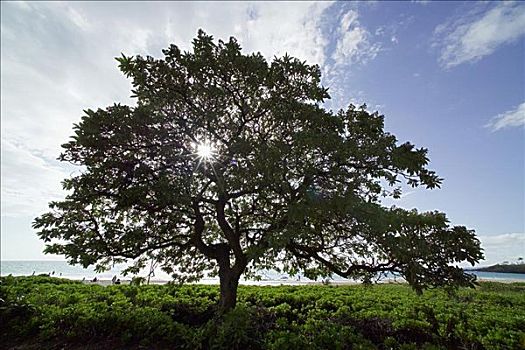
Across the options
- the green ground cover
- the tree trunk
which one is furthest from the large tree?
the green ground cover

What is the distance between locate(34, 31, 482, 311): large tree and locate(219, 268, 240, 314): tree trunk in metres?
0.03

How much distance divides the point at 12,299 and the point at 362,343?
10435 millimetres

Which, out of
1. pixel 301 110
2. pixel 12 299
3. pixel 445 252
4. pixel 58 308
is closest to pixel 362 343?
pixel 445 252

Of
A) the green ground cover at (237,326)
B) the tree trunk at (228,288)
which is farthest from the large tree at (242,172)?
the green ground cover at (237,326)

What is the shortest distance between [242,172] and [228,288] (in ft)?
11.9

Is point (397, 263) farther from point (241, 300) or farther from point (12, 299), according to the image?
point (12, 299)

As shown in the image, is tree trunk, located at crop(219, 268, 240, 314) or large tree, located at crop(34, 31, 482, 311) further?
tree trunk, located at crop(219, 268, 240, 314)

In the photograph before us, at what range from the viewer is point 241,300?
1170cm

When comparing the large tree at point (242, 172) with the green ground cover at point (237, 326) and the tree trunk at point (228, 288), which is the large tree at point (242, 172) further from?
the green ground cover at point (237, 326)

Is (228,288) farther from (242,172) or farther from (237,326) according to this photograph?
(242,172)

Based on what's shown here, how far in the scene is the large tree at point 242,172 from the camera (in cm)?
670

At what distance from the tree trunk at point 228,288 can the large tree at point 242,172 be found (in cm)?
3

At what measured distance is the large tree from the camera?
6703 mm

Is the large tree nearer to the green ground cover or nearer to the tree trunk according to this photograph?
the tree trunk
